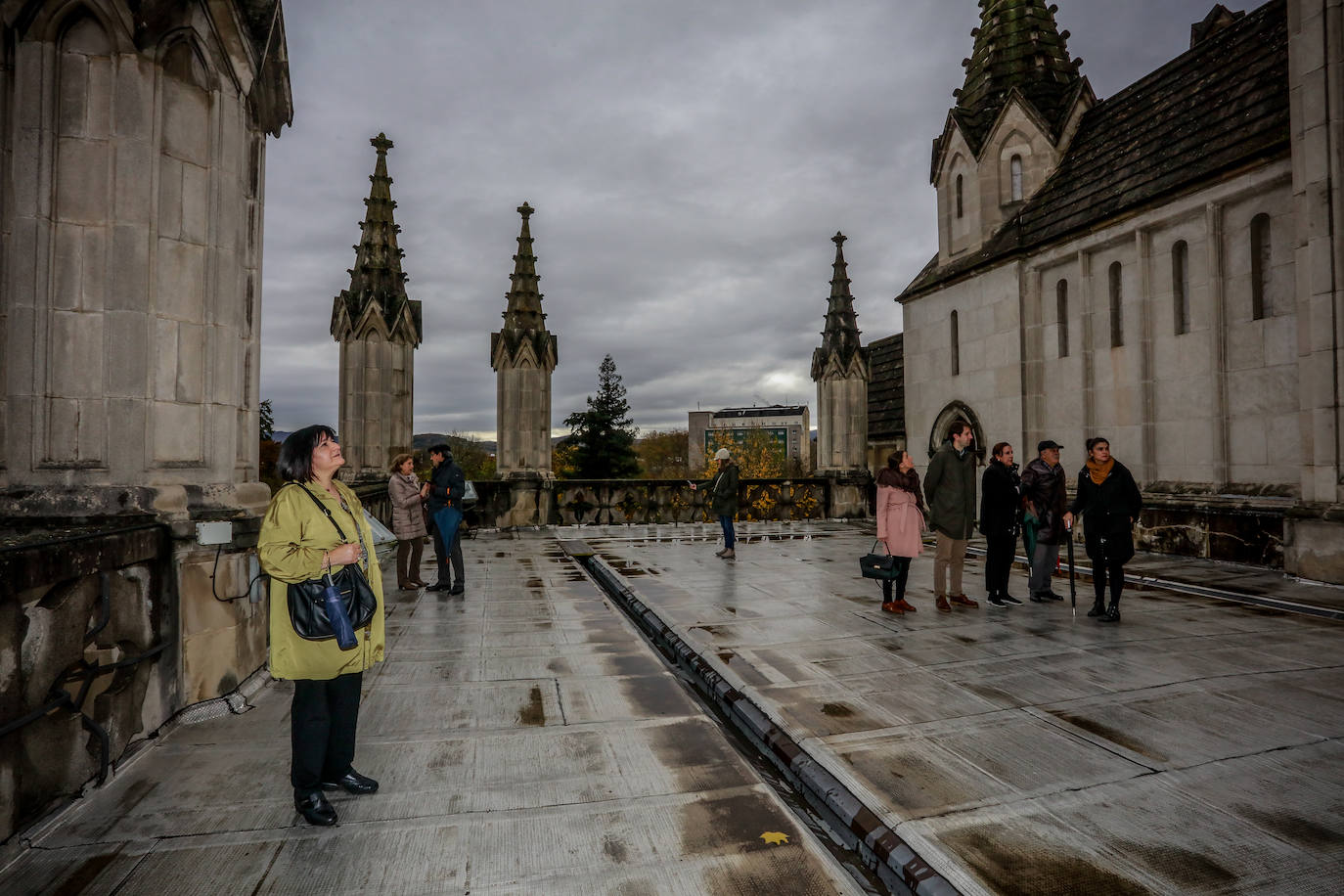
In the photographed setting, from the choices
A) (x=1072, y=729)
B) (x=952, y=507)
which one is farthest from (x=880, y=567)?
(x=1072, y=729)

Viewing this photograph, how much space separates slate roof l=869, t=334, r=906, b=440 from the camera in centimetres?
2211

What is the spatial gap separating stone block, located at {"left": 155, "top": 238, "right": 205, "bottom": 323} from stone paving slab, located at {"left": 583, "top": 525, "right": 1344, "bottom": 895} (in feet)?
14.2

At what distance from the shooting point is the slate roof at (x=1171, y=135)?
33.6 ft

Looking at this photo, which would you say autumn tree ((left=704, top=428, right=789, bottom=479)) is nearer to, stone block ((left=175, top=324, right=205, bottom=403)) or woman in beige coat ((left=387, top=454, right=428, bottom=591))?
woman in beige coat ((left=387, top=454, right=428, bottom=591))

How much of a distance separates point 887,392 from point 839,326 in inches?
245

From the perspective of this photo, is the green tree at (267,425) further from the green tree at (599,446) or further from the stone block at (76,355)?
the stone block at (76,355)

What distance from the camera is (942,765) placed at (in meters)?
3.42

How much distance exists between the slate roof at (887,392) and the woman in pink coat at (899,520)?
48.5 ft

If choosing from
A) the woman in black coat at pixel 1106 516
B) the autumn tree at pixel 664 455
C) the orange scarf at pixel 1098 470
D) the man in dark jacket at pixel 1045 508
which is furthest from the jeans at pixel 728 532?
the autumn tree at pixel 664 455

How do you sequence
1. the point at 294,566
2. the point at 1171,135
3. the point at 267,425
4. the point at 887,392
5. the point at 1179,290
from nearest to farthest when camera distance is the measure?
1. the point at 294,566
2. the point at 1179,290
3. the point at 1171,135
4. the point at 887,392
5. the point at 267,425

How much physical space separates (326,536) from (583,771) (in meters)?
1.65

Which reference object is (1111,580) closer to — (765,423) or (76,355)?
(76,355)

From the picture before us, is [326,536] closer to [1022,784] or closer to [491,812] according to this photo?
[491,812]

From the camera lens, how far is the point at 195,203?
4.71 meters
